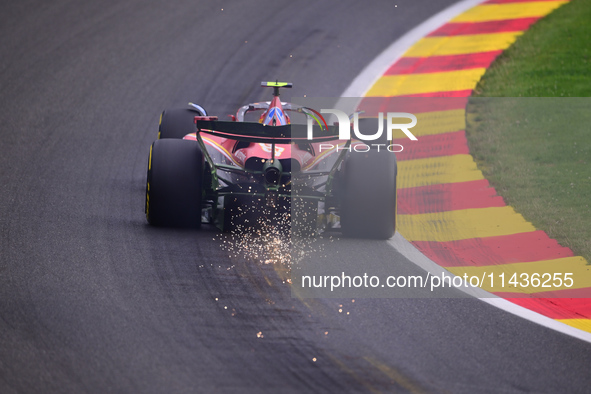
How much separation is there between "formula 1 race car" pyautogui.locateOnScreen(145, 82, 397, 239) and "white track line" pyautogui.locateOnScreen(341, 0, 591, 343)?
37 centimetres

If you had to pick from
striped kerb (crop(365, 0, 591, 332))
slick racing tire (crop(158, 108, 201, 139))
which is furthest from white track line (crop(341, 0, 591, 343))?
slick racing tire (crop(158, 108, 201, 139))

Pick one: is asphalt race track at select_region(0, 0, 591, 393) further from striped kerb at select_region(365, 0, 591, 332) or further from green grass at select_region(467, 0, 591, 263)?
green grass at select_region(467, 0, 591, 263)

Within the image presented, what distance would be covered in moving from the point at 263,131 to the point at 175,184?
1000 millimetres

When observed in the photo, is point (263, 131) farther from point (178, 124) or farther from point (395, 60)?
point (395, 60)

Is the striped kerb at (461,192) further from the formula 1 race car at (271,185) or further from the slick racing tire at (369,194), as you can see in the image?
the formula 1 race car at (271,185)

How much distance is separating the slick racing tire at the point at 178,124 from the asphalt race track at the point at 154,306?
0.69 metres

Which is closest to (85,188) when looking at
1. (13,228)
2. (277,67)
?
(13,228)

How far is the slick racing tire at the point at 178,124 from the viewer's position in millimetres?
9641

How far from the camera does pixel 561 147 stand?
35.7 feet

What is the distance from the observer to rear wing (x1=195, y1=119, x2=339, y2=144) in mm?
7641

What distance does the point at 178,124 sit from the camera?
968cm

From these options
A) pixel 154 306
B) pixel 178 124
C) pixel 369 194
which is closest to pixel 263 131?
pixel 369 194

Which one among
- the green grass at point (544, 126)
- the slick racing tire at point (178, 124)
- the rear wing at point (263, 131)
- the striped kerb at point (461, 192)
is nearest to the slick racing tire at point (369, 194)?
the rear wing at point (263, 131)

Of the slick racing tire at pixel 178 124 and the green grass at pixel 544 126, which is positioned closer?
the green grass at pixel 544 126
